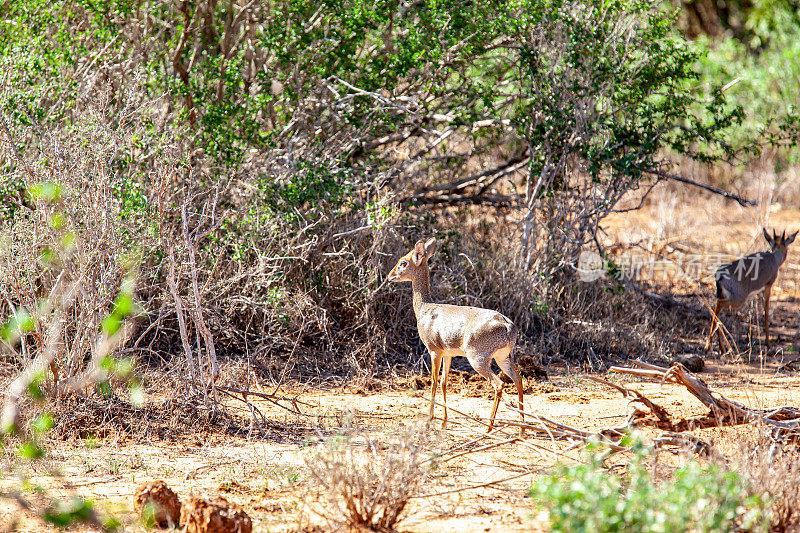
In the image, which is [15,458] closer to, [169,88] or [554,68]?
[169,88]

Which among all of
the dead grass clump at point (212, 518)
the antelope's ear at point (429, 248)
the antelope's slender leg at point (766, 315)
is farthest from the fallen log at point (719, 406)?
the antelope's slender leg at point (766, 315)

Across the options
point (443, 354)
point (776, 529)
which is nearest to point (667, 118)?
point (443, 354)

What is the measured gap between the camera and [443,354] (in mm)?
6477

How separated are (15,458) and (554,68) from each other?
19.4ft

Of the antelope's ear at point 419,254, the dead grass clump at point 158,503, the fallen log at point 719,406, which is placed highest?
the antelope's ear at point 419,254

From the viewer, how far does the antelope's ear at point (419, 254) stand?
22.2 ft

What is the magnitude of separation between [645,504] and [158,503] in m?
2.34

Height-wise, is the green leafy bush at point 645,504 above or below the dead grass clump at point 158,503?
above

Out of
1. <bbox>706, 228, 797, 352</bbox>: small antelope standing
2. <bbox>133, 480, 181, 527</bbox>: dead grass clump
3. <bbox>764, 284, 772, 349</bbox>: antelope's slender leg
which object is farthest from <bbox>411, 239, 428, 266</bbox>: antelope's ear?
<bbox>764, 284, 772, 349</bbox>: antelope's slender leg

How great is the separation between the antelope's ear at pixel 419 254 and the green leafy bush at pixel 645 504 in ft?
10.7

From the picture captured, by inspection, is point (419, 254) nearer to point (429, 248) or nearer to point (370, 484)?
point (429, 248)

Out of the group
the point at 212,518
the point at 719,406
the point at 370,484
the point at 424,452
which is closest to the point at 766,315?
the point at 719,406

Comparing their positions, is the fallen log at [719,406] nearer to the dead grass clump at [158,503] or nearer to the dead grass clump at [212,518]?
the dead grass clump at [212,518]

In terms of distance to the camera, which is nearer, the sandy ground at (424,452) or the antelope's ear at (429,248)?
the sandy ground at (424,452)
